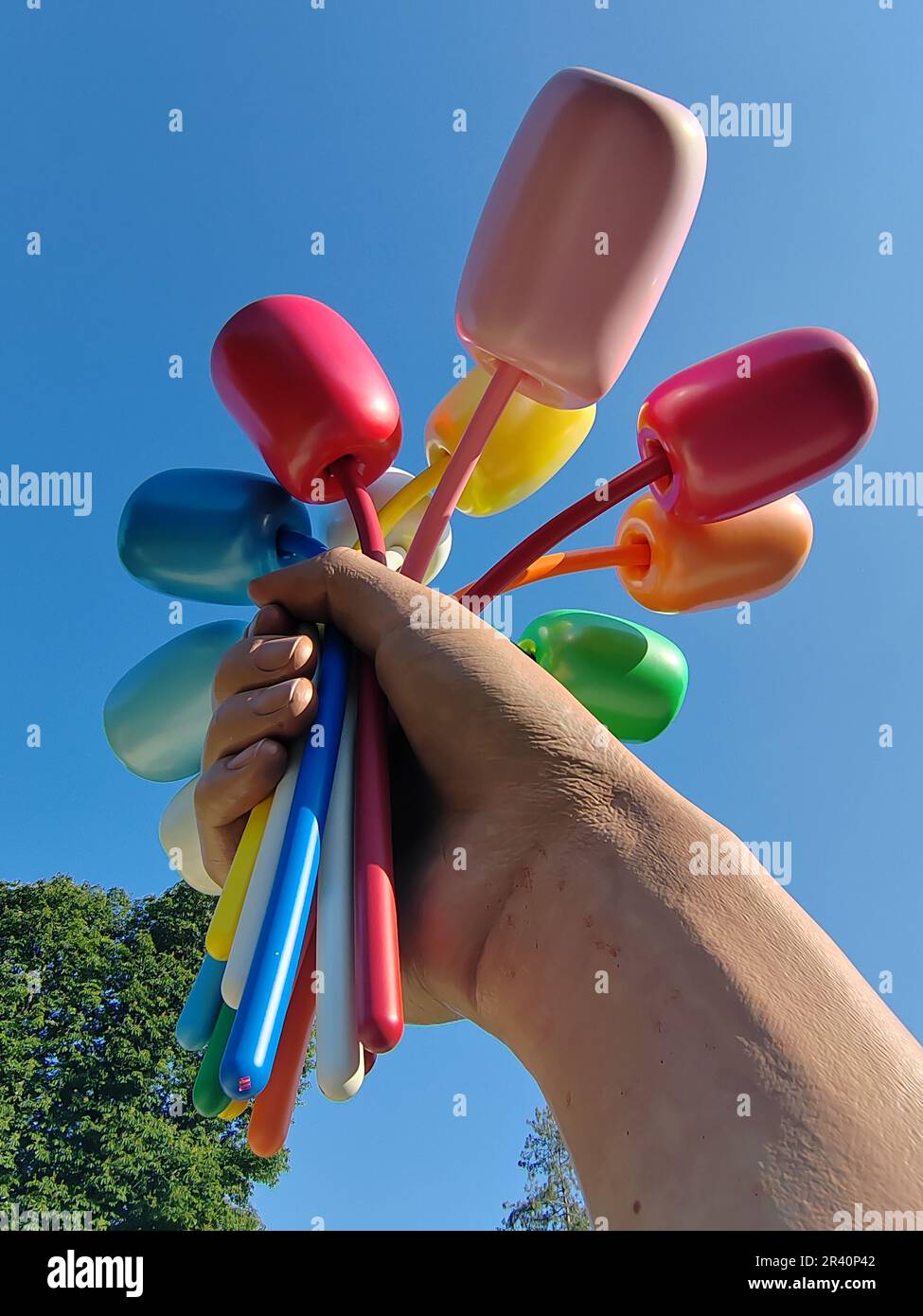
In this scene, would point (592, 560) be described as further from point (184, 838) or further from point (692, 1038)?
point (692, 1038)

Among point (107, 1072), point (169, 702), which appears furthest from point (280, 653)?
point (107, 1072)

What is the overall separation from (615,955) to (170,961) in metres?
12.9

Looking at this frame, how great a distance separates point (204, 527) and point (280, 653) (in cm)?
88

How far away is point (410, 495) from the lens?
341 centimetres

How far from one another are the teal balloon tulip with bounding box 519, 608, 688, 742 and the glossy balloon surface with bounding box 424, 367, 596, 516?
471mm

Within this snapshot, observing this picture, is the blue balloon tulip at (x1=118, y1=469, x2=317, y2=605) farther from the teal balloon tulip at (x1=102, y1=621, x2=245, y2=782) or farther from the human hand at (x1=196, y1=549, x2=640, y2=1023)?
the human hand at (x1=196, y1=549, x2=640, y2=1023)

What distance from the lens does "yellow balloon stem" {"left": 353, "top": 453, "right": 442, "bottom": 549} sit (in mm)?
3400

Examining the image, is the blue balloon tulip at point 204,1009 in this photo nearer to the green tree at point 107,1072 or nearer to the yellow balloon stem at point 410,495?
the yellow balloon stem at point 410,495

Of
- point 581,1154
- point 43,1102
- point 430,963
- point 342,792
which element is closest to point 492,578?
point 342,792

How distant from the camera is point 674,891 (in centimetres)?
171

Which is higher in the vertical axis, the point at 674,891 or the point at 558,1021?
the point at 674,891

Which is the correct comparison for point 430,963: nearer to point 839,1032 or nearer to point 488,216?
point 839,1032

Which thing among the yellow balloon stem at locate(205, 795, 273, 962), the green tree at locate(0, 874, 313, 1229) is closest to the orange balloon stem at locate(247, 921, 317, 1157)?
the yellow balloon stem at locate(205, 795, 273, 962)

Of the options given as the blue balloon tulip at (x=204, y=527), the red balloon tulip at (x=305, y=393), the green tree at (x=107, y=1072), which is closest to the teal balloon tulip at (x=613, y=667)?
the red balloon tulip at (x=305, y=393)
